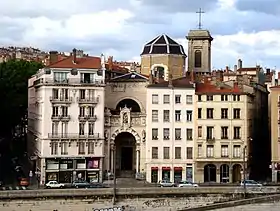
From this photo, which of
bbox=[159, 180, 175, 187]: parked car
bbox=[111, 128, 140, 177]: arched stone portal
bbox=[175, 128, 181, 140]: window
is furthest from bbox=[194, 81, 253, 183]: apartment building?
bbox=[111, 128, 140, 177]: arched stone portal

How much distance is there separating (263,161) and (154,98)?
598 inches

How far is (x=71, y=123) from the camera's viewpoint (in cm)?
6950

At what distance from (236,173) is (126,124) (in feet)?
40.5

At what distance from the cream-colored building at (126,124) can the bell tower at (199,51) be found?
21065 mm

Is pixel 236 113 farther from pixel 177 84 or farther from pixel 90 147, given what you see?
pixel 90 147

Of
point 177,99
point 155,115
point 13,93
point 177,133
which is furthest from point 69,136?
point 13,93

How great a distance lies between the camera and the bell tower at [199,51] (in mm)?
95438

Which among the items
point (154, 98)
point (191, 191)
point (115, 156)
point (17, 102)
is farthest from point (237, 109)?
point (17, 102)

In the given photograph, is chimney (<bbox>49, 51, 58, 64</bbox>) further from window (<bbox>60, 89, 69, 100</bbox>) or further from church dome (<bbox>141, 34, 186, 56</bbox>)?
church dome (<bbox>141, 34, 186, 56</bbox>)

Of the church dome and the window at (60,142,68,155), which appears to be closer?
the window at (60,142,68,155)

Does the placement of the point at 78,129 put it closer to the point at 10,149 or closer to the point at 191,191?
the point at 191,191

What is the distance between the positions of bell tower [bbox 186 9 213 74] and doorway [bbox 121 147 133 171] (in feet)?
79.0

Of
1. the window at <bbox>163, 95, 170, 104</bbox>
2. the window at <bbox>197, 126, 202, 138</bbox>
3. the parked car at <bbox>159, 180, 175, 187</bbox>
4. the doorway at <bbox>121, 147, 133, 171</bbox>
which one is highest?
the window at <bbox>163, 95, 170, 104</bbox>

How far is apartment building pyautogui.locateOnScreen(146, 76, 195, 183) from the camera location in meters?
71.4
